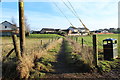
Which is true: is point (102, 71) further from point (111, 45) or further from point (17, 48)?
point (17, 48)

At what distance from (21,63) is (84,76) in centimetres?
225

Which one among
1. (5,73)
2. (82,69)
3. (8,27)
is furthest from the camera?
(8,27)

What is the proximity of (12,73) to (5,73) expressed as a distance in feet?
1.02

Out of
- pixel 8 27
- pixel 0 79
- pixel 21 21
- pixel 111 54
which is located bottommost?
pixel 0 79

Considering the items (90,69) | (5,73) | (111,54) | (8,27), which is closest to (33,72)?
(5,73)

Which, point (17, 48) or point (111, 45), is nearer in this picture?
point (17, 48)

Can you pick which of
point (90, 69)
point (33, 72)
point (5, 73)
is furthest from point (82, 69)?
point (5, 73)

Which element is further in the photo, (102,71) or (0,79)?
(102,71)

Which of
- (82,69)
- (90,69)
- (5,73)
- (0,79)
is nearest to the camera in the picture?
(0,79)

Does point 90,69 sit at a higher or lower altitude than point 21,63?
lower

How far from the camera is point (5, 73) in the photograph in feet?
14.3

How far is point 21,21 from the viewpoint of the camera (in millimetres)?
5156

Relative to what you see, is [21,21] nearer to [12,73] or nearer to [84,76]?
[12,73]

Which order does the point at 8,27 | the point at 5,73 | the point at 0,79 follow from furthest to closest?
the point at 8,27, the point at 5,73, the point at 0,79
